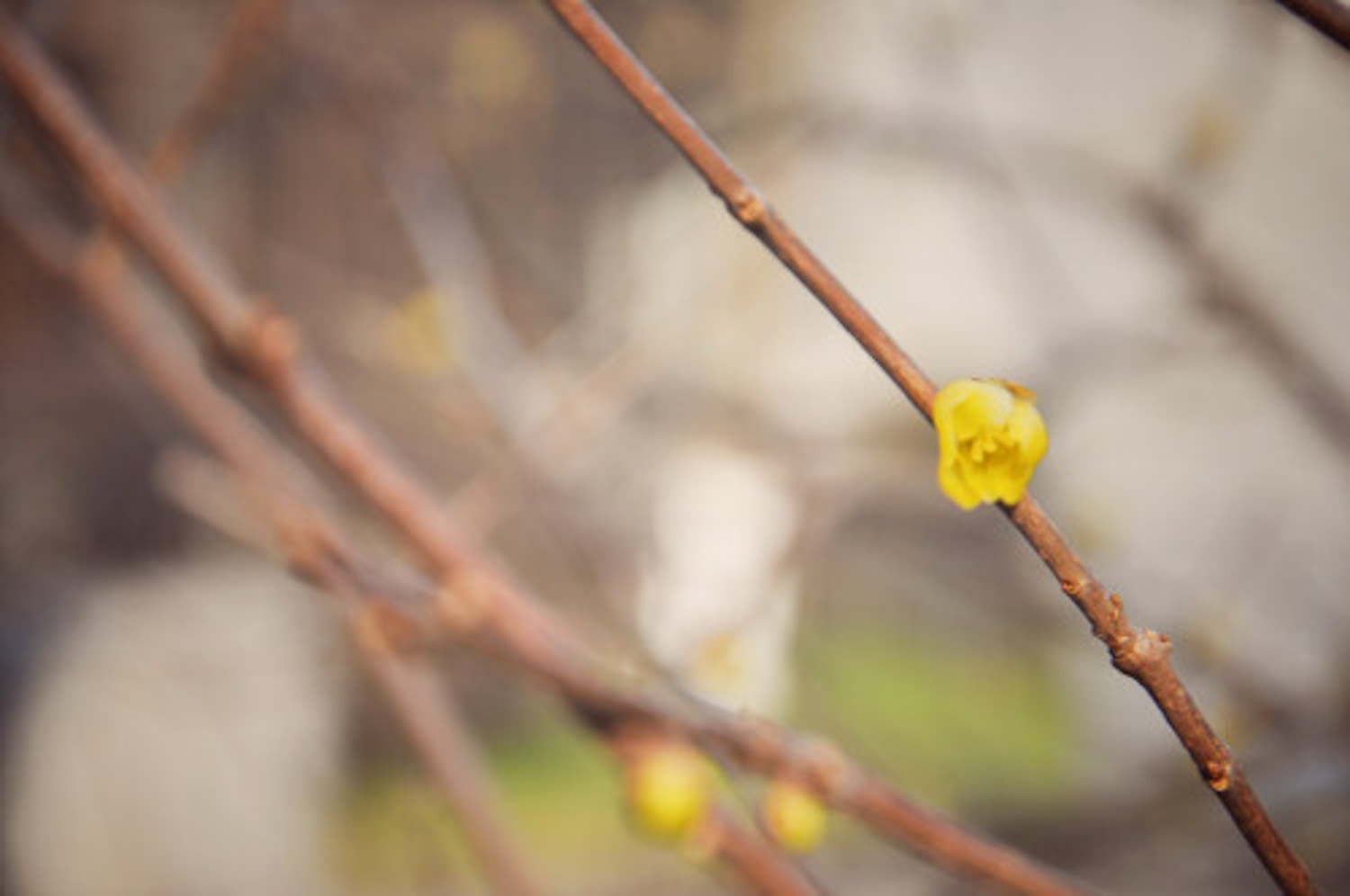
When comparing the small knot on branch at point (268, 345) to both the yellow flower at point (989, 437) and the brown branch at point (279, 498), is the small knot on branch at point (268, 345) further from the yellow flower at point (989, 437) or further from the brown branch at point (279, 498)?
the yellow flower at point (989, 437)

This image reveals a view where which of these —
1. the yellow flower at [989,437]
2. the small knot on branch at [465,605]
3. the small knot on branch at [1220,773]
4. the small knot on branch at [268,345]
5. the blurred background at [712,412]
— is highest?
the blurred background at [712,412]

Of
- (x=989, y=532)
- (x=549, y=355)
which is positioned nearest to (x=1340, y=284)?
(x=989, y=532)

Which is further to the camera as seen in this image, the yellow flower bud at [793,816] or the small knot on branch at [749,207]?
the yellow flower bud at [793,816]

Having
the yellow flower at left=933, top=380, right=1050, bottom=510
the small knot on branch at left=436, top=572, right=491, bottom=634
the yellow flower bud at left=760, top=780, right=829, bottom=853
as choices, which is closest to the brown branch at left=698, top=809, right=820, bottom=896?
the yellow flower bud at left=760, top=780, right=829, bottom=853

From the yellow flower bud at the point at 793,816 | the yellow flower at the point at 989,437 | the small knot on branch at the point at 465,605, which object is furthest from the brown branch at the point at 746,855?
the yellow flower at the point at 989,437

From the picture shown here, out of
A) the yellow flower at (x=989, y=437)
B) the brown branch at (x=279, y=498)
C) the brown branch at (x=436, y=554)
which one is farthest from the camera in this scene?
the brown branch at (x=279, y=498)

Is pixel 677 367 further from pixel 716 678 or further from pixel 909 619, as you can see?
pixel 909 619

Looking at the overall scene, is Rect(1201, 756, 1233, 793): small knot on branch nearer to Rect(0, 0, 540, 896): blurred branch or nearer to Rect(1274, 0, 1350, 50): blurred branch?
Rect(1274, 0, 1350, 50): blurred branch
